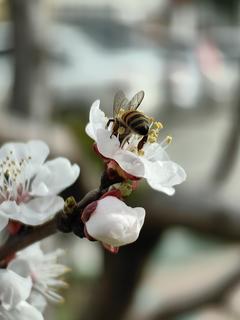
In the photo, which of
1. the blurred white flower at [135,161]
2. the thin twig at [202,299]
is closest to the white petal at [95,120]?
the blurred white flower at [135,161]

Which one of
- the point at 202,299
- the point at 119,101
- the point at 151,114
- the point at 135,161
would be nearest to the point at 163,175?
the point at 135,161

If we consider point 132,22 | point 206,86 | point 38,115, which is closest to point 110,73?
point 206,86

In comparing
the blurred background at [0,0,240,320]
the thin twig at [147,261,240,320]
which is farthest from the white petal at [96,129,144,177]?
the thin twig at [147,261,240,320]

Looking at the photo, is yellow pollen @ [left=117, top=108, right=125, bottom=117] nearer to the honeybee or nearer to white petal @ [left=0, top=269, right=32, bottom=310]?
the honeybee

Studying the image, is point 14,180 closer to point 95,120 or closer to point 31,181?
point 31,181

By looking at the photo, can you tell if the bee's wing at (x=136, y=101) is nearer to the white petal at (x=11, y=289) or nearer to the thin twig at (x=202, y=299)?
the white petal at (x=11, y=289)
